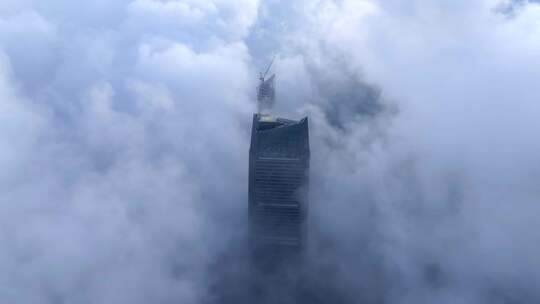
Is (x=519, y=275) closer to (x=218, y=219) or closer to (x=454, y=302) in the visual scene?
(x=454, y=302)

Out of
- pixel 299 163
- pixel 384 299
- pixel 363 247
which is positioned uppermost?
pixel 299 163

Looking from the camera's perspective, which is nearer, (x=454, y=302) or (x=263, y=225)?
(x=454, y=302)

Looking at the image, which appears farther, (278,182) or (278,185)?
(278,185)

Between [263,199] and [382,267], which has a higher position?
[263,199]

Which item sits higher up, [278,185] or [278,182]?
[278,182]

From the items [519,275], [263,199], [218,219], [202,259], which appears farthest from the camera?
[218,219]

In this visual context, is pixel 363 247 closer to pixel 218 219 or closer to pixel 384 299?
pixel 384 299

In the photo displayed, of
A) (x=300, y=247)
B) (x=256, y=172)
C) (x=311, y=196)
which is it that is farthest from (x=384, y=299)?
(x=256, y=172)

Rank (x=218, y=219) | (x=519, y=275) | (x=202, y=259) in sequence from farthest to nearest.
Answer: (x=218, y=219), (x=202, y=259), (x=519, y=275)

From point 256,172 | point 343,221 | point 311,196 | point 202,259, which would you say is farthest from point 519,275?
point 202,259
